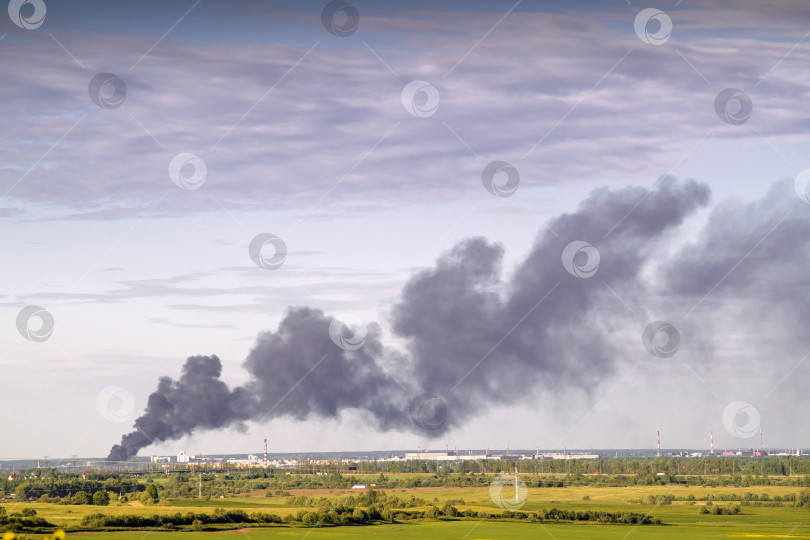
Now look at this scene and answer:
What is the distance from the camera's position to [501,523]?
444 feet

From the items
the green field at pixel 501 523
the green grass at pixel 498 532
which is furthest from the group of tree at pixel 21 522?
the green grass at pixel 498 532

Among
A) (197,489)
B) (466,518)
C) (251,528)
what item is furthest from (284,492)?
(251,528)

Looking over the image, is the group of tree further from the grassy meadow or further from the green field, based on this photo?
the green field

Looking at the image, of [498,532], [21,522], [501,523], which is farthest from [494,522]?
[21,522]

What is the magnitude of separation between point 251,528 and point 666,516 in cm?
6958

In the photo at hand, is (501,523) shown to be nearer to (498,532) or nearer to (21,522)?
(498,532)

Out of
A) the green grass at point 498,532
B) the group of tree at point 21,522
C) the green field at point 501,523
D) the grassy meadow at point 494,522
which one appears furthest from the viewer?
the green field at point 501,523

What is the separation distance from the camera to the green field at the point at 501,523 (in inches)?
4476

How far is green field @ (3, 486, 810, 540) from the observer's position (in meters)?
114

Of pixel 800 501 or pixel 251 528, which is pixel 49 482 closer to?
pixel 251 528

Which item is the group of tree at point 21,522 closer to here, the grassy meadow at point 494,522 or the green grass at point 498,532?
the grassy meadow at point 494,522

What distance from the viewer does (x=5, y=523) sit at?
101062mm

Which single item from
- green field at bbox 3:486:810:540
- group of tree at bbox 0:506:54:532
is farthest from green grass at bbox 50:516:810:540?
group of tree at bbox 0:506:54:532

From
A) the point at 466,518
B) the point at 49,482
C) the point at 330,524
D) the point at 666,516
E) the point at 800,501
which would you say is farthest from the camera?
the point at 49,482
